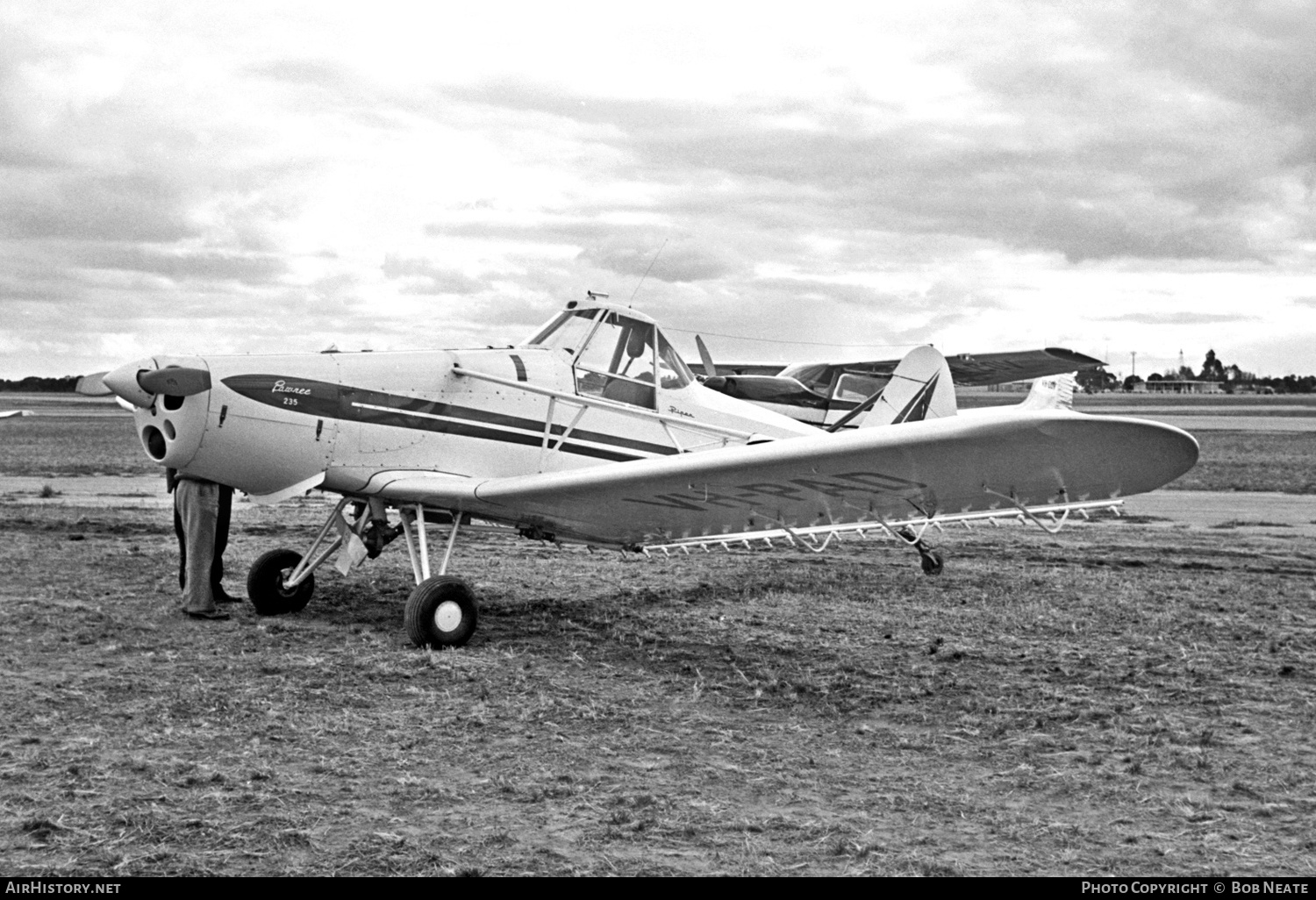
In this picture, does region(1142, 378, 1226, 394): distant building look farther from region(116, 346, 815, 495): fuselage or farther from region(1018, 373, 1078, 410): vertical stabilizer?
region(116, 346, 815, 495): fuselage

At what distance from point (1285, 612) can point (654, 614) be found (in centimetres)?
495

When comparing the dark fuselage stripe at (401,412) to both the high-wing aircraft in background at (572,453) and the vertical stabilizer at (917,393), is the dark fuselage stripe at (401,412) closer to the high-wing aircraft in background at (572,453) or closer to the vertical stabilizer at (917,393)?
the high-wing aircraft in background at (572,453)

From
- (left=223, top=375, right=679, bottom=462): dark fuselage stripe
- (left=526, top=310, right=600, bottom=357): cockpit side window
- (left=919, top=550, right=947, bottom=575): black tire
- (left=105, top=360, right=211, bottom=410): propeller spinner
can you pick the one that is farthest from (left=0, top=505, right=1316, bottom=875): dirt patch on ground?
(left=526, top=310, right=600, bottom=357): cockpit side window

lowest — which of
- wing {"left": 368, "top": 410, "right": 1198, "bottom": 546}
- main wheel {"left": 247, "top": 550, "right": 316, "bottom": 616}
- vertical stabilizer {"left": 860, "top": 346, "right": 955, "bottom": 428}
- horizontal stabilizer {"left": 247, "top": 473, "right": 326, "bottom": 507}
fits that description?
main wheel {"left": 247, "top": 550, "right": 316, "bottom": 616}

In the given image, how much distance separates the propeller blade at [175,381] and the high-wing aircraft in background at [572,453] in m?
0.01

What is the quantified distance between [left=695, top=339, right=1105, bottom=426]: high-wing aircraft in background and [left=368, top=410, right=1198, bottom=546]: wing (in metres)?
8.44

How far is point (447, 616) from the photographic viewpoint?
302 inches

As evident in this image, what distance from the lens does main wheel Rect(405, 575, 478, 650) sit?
758cm

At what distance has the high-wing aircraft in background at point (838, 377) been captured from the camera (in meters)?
21.9

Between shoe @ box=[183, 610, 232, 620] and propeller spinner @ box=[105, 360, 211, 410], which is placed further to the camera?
shoe @ box=[183, 610, 232, 620]

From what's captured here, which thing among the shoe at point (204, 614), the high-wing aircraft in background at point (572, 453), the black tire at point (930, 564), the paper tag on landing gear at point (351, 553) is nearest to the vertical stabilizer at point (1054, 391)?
the black tire at point (930, 564)

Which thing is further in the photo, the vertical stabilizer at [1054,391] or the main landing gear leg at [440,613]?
the vertical stabilizer at [1054,391]

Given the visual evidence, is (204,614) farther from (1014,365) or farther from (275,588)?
(1014,365)

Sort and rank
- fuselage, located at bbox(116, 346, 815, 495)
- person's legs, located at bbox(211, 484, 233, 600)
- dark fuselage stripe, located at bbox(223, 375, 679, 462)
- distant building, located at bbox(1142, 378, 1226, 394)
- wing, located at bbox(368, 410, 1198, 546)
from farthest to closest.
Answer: distant building, located at bbox(1142, 378, 1226, 394) → person's legs, located at bbox(211, 484, 233, 600) → dark fuselage stripe, located at bbox(223, 375, 679, 462) → fuselage, located at bbox(116, 346, 815, 495) → wing, located at bbox(368, 410, 1198, 546)
